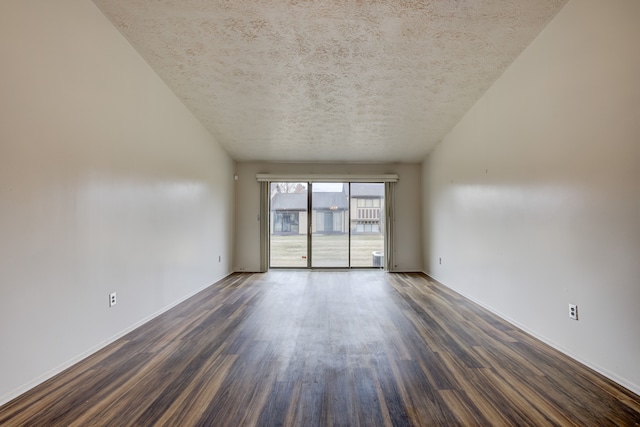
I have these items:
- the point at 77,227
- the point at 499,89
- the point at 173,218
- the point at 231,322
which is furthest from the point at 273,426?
the point at 499,89

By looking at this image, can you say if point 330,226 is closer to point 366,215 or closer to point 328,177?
point 366,215

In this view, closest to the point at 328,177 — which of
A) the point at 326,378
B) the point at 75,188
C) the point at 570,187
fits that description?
the point at 570,187

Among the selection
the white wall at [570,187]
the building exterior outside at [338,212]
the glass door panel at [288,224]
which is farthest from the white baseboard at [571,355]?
the glass door panel at [288,224]

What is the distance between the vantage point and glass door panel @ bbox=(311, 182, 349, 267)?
20.9ft

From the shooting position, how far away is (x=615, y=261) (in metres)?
1.95

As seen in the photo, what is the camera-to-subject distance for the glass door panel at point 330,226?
6.36 meters

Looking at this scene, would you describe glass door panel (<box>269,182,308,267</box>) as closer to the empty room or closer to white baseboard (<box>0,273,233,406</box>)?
the empty room

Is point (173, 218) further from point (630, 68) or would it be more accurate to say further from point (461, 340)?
point (630, 68)

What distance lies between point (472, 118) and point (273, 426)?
13.4ft

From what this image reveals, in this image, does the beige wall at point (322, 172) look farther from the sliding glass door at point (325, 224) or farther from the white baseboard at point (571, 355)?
the white baseboard at point (571, 355)

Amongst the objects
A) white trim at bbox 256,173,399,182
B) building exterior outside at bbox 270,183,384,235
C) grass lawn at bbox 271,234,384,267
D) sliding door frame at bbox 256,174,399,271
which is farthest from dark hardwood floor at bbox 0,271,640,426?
white trim at bbox 256,173,399,182

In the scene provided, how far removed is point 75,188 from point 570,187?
386 centimetres

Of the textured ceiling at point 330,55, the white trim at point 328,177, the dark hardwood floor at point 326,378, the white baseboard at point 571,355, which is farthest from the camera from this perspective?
the white trim at point 328,177

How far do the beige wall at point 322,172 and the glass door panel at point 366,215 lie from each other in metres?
0.35
